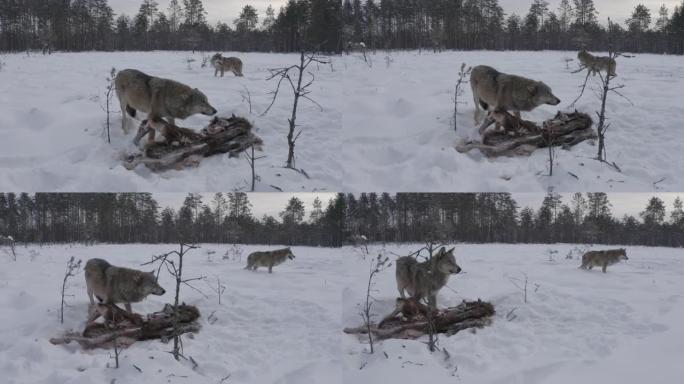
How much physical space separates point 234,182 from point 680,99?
21.1ft

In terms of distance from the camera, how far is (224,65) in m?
8.66

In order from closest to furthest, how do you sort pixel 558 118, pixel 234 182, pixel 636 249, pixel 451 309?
pixel 234 182
pixel 558 118
pixel 451 309
pixel 636 249

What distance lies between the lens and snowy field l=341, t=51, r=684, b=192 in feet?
19.8

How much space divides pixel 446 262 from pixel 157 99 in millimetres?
4352

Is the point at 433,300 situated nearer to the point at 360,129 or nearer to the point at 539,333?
the point at 539,333

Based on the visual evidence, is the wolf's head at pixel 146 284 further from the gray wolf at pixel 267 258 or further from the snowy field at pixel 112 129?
the gray wolf at pixel 267 258

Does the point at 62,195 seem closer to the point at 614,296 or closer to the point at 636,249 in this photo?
the point at 614,296

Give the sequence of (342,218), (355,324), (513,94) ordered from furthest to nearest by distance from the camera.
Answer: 1. (342,218)
2. (355,324)
3. (513,94)

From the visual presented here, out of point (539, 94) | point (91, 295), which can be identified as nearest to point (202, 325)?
point (91, 295)

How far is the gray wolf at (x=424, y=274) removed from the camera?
689cm

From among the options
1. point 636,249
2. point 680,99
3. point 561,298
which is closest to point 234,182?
point 561,298

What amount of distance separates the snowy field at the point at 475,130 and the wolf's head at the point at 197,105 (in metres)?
1.80

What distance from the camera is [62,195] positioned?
6.71m

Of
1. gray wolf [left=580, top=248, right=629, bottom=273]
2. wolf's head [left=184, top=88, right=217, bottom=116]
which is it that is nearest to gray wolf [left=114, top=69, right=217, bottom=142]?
wolf's head [left=184, top=88, right=217, bottom=116]
